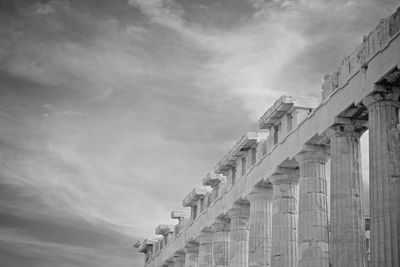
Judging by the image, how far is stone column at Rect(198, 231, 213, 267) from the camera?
53.2 meters

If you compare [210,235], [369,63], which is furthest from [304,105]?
[210,235]

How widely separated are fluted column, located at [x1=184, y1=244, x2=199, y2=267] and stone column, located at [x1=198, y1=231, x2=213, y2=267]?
3.31 m

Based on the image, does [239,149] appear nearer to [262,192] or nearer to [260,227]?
[262,192]

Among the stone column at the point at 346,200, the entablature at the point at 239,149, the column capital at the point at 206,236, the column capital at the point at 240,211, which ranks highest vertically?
the entablature at the point at 239,149

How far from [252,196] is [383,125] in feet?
50.9

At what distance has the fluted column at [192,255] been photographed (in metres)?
57.6

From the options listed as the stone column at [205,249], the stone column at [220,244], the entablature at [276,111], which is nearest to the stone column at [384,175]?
the entablature at [276,111]

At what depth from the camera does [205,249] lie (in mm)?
53812

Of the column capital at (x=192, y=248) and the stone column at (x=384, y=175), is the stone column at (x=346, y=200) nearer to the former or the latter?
the stone column at (x=384, y=175)

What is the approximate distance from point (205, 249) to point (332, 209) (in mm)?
21918

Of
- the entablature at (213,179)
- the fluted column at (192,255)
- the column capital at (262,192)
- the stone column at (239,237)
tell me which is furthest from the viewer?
the fluted column at (192,255)

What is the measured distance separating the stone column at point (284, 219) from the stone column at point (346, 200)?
20.2ft

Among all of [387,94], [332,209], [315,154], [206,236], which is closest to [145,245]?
[206,236]

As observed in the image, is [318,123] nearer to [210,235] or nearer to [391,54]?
[391,54]
